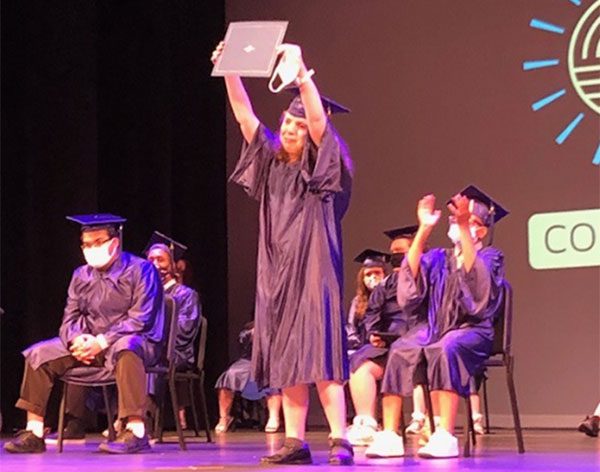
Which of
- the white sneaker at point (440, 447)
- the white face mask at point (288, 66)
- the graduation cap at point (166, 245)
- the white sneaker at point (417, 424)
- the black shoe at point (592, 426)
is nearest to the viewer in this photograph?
the white face mask at point (288, 66)

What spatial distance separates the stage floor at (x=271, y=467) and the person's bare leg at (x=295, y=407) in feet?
0.48

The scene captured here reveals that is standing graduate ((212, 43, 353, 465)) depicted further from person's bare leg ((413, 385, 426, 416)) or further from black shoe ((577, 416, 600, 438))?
person's bare leg ((413, 385, 426, 416))

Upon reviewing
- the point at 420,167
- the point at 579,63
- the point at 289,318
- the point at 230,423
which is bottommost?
the point at 230,423

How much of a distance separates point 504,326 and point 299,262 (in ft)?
4.17

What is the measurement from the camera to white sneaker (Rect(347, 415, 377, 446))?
6.11 m

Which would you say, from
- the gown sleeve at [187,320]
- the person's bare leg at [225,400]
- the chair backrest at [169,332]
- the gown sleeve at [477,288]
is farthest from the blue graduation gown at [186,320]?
the gown sleeve at [477,288]

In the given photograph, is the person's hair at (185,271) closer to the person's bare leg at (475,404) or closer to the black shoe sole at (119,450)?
the person's bare leg at (475,404)

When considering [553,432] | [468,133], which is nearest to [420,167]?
[468,133]

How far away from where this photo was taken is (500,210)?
5.41 metres

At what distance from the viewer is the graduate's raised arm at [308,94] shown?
408cm

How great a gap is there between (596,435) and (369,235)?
2.77 meters

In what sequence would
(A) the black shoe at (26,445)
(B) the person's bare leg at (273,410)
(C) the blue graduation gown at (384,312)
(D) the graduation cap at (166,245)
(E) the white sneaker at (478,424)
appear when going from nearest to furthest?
(A) the black shoe at (26,445) → (C) the blue graduation gown at (384,312) → (D) the graduation cap at (166,245) → (E) the white sneaker at (478,424) → (B) the person's bare leg at (273,410)

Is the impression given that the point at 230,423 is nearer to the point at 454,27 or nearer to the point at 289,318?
the point at 454,27

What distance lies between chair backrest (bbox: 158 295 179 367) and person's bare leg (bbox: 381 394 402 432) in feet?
4.27
